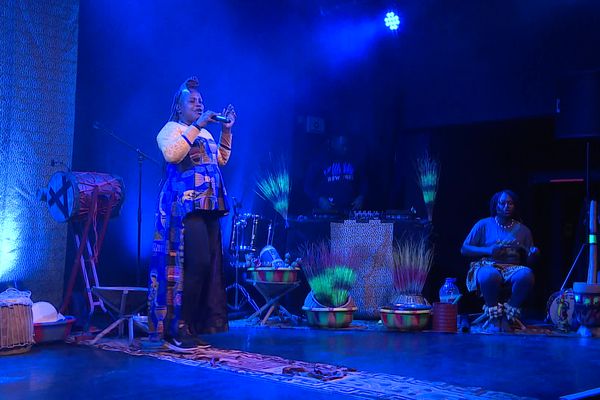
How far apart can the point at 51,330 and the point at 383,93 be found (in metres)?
4.94

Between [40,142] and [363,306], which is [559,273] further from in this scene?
[40,142]

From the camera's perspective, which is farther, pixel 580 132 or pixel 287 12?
pixel 287 12

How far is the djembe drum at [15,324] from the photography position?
Result: 4137 millimetres

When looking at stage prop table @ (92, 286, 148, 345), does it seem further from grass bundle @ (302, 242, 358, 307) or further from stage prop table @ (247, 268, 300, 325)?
grass bundle @ (302, 242, 358, 307)

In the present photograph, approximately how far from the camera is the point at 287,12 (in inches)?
311

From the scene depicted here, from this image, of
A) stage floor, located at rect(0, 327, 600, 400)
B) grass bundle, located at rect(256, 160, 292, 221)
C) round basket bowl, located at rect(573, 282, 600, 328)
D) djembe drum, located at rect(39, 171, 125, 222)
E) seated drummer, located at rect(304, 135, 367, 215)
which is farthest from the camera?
seated drummer, located at rect(304, 135, 367, 215)

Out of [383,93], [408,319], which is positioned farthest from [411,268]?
[383,93]

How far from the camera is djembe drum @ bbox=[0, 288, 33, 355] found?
4.14m

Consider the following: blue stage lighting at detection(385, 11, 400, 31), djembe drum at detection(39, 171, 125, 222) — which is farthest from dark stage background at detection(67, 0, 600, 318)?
djembe drum at detection(39, 171, 125, 222)

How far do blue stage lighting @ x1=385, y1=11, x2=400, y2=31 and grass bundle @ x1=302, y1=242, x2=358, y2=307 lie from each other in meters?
3.08

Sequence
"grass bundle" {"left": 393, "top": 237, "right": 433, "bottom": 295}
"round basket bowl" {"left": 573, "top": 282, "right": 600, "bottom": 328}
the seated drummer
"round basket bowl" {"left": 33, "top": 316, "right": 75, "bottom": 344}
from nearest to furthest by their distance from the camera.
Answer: "round basket bowl" {"left": 33, "top": 316, "right": 75, "bottom": 344} → "round basket bowl" {"left": 573, "top": 282, "right": 600, "bottom": 328} → "grass bundle" {"left": 393, "top": 237, "right": 433, "bottom": 295} → the seated drummer

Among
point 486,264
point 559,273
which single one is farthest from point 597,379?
point 559,273

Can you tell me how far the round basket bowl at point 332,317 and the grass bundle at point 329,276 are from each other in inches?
3.1

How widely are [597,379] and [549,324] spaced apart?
2.81 metres
